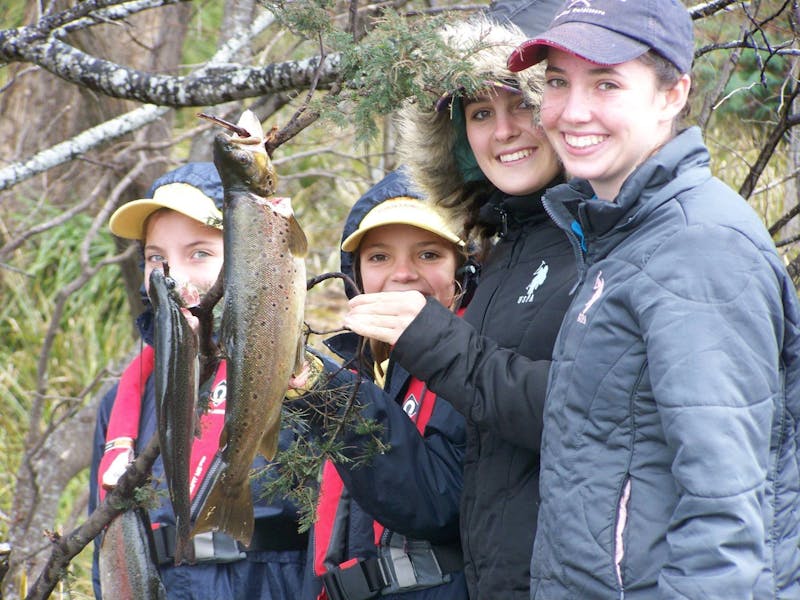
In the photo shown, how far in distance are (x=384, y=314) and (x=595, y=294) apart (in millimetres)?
626

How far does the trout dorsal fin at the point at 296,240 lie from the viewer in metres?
2.19

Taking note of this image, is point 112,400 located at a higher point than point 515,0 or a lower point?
lower

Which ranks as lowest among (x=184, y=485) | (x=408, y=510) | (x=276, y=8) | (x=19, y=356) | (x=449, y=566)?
(x=449, y=566)

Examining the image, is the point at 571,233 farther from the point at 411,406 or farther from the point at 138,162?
the point at 138,162

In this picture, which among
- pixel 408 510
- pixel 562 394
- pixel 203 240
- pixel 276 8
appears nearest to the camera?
pixel 562 394

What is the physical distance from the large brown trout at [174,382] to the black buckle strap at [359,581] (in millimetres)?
795

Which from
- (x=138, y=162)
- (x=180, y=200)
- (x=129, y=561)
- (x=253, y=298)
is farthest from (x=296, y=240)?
(x=138, y=162)

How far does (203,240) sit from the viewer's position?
3.17 meters

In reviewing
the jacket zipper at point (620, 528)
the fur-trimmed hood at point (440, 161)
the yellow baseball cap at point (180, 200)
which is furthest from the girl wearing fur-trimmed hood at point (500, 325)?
the yellow baseball cap at point (180, 200)

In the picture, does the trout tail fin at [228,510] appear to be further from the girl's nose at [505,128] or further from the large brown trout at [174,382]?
the girl's nose at [505,128]

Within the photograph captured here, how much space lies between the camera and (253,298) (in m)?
2.15

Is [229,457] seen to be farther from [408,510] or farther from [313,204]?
[313,204]

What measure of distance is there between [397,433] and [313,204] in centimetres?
666

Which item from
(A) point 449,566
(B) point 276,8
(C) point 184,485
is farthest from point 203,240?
(A) point 449,566
